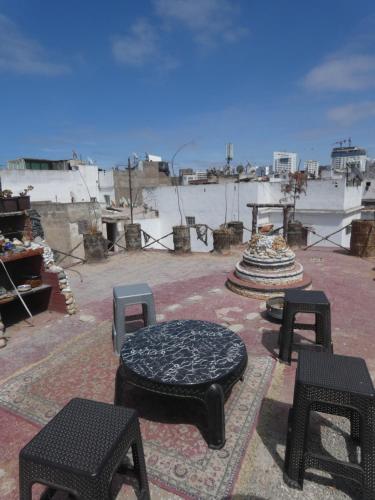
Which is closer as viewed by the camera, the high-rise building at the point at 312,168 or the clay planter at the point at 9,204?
the clay planter at the point at 9,204

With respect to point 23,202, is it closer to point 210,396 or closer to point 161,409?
point 161,409

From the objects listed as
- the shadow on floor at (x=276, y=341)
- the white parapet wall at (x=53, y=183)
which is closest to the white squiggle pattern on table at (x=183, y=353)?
the shadow on floor at (x=276, y=341)

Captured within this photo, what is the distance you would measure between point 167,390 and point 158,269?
7.66 meters

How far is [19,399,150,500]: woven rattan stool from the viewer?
1930mm

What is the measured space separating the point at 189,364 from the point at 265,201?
19525mm

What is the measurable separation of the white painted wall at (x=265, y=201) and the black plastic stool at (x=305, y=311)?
16.7 meters

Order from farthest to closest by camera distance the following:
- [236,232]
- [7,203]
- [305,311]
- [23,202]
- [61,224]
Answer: [61,224] < [236,232] < [23,202] < [7,203] < [305,311]

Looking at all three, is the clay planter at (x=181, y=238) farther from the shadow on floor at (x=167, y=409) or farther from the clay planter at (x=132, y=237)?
the shadow on floor at (x=167, y=409)

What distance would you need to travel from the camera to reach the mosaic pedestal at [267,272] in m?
7.50

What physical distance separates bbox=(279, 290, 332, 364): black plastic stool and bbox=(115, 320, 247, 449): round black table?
0.95m

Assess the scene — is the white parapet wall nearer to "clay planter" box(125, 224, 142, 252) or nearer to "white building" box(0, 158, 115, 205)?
"white building" box(0, 158, 115, 205)

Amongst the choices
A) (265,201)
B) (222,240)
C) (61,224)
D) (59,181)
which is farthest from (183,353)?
(59,181)

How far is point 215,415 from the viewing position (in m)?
2.98

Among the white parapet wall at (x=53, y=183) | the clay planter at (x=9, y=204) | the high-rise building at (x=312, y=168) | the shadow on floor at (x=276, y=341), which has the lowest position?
the shadow on floor at (x=276, y=341)
